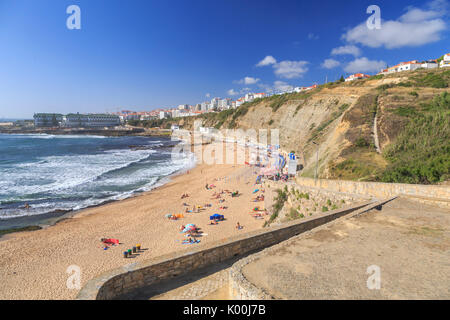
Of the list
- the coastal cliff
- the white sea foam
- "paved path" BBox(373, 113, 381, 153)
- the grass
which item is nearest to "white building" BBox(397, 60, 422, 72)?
the coastal cliff

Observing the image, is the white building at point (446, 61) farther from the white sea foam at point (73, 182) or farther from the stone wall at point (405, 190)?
the stone wall at point (405, 190)

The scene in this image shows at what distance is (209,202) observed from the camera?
20562mm

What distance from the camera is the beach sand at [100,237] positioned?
10180mm

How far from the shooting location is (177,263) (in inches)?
202

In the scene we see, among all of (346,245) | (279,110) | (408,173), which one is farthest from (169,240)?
(279,110)

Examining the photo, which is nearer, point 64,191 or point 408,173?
point 408,173

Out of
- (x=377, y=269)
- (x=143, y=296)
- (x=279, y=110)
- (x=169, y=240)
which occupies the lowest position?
(x=169, y=240)

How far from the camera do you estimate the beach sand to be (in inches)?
401

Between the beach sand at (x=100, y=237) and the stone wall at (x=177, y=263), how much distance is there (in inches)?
268

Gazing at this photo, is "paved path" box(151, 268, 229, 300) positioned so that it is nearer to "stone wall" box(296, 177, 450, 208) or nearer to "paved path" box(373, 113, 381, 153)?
"stone wall" box(296, 177, 450, 208)

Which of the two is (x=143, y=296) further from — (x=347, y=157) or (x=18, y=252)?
(x=347, y=157)

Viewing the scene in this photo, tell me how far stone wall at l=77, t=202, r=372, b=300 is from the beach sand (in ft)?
22.4
